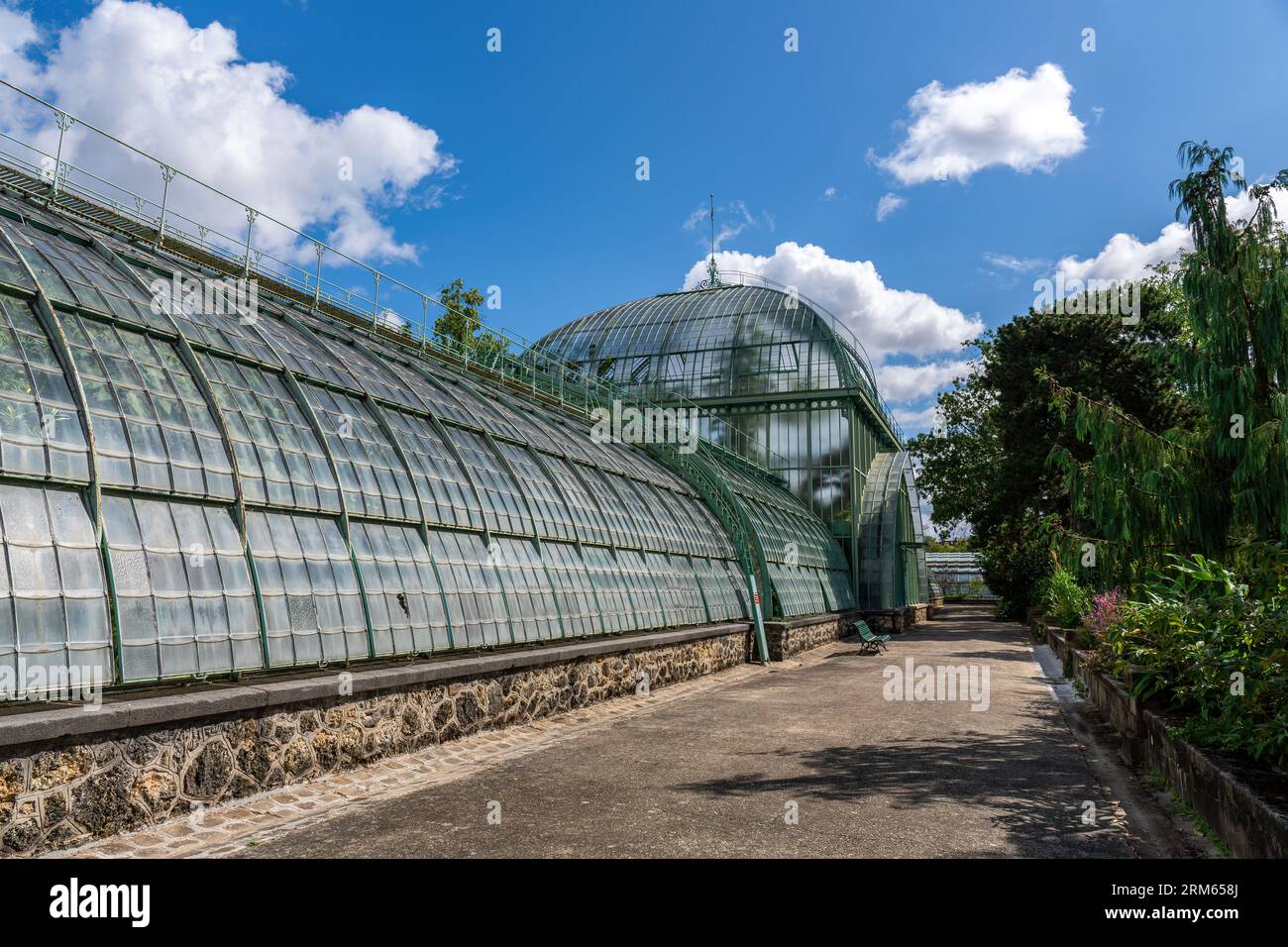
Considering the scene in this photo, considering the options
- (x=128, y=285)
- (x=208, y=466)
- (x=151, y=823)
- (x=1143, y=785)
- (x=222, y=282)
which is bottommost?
(x=1143, y=785)

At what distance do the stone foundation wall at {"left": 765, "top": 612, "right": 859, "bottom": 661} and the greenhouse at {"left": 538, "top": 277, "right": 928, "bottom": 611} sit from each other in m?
6.56

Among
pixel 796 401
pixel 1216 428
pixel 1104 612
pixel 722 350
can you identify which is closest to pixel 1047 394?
pixel 796 401

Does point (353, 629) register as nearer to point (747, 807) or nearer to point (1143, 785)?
point (747, 807)

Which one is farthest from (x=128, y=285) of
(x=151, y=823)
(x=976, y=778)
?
(x=976, y=778)

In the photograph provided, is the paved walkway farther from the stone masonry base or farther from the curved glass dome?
the curved glass dome

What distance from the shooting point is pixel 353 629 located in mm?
10727

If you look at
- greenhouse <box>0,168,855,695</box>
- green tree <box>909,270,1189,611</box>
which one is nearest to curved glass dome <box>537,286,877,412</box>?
green tree <box>909,270,1189,611</box>

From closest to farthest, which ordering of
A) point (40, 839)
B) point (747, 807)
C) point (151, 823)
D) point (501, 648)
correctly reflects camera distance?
point (40, 839) < point (151, 823) < point (747, 807) < point (501, 648)

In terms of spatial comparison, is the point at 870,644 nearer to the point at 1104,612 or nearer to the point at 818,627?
the point at 818,627

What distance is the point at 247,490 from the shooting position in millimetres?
10047

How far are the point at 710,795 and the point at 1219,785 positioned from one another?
15.7 feet

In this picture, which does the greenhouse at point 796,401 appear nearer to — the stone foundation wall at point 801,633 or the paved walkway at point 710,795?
the stone foundation wall at point 801,633

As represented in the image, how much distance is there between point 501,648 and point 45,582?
7175mm
